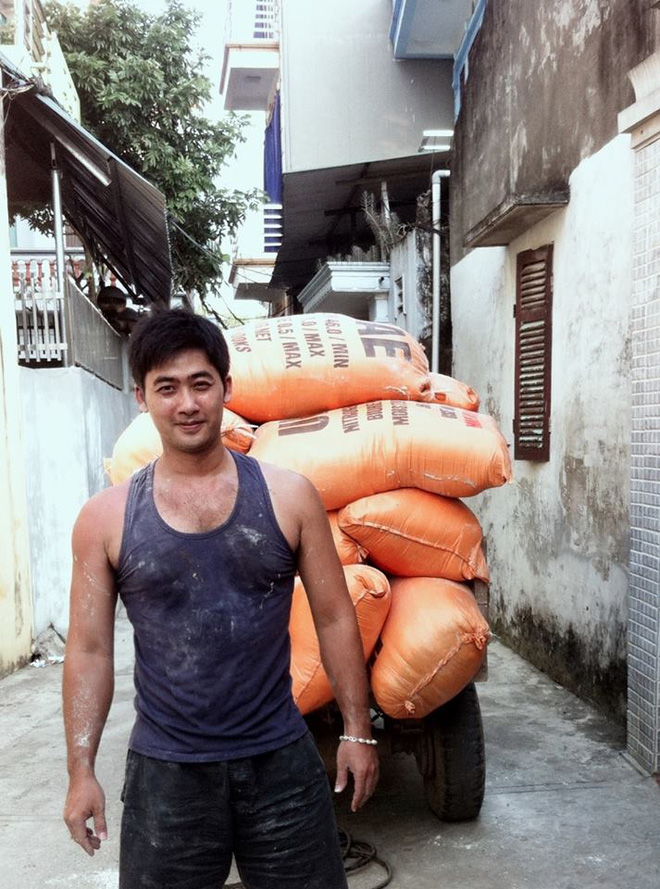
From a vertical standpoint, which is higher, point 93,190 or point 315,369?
point 93,190

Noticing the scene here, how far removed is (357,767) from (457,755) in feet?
4.97

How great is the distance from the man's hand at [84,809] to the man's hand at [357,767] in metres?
0.55

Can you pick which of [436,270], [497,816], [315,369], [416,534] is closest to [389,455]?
[416,534]

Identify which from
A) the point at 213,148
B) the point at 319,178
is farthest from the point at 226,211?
the point at 319,178

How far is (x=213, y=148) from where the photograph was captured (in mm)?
12070

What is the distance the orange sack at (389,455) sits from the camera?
3.13 meters

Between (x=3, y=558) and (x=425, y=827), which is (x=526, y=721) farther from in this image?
(x=3, y=558)

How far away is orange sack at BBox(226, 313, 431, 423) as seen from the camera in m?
3.37

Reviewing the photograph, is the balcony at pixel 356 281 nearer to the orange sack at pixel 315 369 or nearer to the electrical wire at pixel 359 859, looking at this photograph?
the orange sack at pixel 315 369

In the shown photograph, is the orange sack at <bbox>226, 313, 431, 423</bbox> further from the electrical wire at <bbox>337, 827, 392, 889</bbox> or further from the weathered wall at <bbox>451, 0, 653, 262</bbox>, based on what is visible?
the weathered wall at <bbox>451, 0, 653, 262</bbox>

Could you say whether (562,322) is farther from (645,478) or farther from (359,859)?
(359,859)

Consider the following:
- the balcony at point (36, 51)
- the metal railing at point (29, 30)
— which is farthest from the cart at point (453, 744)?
the metal railing at point (29, 30)

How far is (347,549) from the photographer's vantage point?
122 inches

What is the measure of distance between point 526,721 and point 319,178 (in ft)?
24.9
